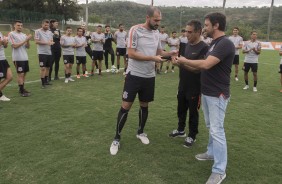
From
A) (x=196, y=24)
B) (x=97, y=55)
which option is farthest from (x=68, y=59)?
(x=196, y=24)

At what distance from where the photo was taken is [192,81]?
495cm

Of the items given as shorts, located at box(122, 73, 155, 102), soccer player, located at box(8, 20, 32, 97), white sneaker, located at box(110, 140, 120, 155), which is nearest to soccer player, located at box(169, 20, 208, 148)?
shorts, located at box(122, 73, 155, 102)

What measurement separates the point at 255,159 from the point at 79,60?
28.4 ft

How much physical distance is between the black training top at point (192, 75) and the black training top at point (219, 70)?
97 cm

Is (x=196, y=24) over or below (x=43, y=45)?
over

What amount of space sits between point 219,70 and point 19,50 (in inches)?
262

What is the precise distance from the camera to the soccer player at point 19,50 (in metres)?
8.20

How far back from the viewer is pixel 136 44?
4.48m

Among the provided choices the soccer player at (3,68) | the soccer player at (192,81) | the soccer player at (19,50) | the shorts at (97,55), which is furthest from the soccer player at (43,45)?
the soccer player at (192,81)

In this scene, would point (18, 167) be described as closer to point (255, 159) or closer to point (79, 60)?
point (255, 159)

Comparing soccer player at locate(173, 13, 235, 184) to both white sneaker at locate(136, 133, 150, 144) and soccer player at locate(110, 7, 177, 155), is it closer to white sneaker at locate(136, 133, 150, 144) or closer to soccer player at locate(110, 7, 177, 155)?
soccer player at locate(110, 7, 177, 155)

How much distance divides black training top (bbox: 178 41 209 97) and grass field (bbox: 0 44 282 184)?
1.01 metres

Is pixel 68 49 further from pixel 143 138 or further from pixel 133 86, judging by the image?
pixel 133 86

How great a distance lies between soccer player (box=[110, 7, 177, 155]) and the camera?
445 cm
